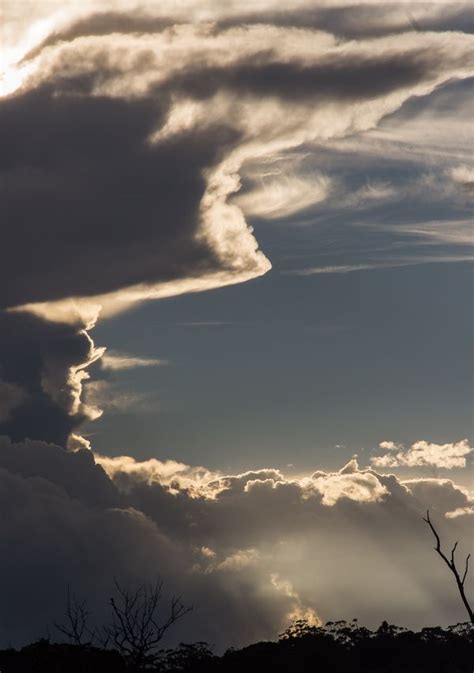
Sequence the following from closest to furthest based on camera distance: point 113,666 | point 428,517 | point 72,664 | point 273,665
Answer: point 428,517
point 72,664
point 113,666
point 273,665

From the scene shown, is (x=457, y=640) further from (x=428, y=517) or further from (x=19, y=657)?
(x=428, y=517)

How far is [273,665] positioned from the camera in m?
135

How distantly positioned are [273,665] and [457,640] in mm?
32259

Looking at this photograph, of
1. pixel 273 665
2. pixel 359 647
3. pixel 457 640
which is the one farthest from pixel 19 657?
pixel 457 640

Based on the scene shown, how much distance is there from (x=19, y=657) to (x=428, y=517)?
395 feet

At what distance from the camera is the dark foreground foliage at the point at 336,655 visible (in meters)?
136

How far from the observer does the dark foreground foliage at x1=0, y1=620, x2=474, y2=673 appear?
136 meters

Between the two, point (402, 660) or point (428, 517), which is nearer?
point (428, 517)

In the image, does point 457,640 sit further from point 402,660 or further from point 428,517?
point 428,517

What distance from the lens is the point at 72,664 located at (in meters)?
105

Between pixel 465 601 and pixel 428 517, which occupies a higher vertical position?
pixel 428 517

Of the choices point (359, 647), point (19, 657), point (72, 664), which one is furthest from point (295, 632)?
point (72, 664)

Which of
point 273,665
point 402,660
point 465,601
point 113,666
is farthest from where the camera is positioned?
point 402,660

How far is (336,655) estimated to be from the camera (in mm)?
145250
